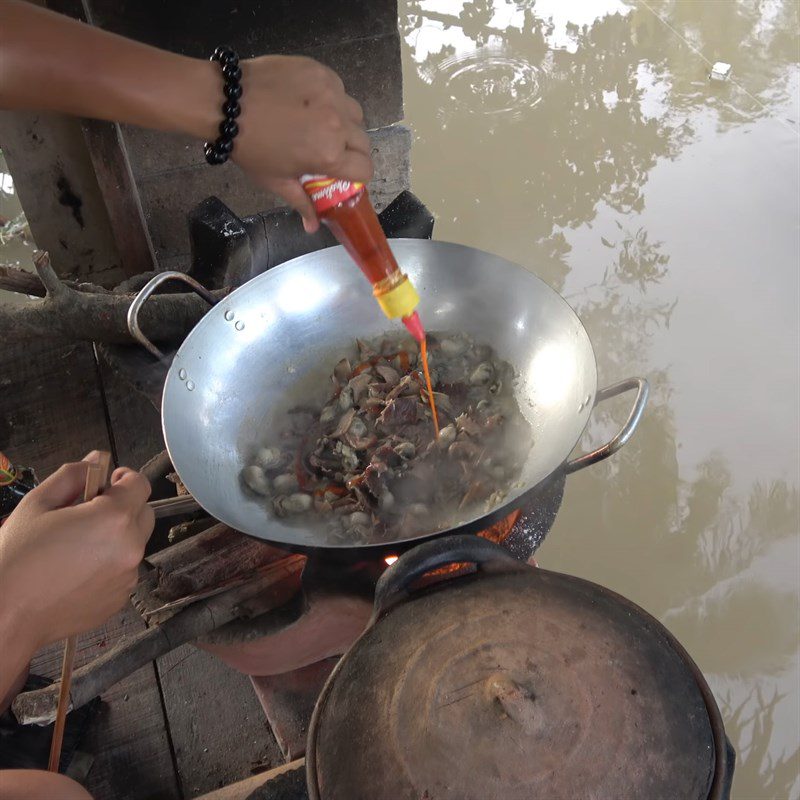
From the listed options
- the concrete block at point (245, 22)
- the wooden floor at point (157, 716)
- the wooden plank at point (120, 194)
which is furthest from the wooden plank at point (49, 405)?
the concrete block at point (245, 22)

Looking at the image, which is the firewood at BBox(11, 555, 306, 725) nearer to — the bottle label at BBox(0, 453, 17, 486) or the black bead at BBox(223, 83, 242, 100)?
the bottle label at BBox(0, 453, 17, 486)

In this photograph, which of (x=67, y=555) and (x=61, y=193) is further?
(x=61, y=193)

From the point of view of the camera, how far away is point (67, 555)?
1.10 meters

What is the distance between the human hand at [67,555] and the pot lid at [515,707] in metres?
0.41

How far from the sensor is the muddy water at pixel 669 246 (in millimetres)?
3080

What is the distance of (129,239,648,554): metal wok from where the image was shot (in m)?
1.62

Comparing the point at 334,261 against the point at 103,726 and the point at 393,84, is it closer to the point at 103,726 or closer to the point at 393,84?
the point at 393,84

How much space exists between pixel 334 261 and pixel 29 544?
1207 millimetres

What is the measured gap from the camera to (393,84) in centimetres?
275

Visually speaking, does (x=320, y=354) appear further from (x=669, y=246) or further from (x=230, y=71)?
(x=669, y=246)

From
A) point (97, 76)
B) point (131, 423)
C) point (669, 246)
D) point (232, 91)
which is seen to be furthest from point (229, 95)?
point (669, 246)

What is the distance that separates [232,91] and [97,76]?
0.73 feet

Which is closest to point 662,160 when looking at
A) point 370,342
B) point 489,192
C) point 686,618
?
point 489,192

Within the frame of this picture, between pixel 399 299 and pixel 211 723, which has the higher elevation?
pixel 399 299
